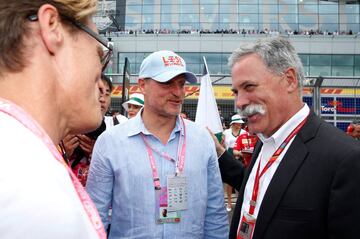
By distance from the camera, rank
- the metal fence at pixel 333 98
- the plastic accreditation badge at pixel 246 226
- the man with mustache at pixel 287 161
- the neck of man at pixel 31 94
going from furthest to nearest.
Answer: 1. the metal fence at pixel 333 98
2. the plastic accreditation badge at pixel 246 226
3. the man with mustache at pixel 287 161
4. the neck of man at pixel 31 94

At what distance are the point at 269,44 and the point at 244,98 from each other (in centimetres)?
36

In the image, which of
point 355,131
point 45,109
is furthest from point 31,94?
point 355,131

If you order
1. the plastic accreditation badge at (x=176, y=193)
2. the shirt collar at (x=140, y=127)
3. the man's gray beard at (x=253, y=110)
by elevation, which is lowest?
the plastic accreditation badge at (x=176, y=193)

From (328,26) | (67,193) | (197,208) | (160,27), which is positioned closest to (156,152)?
(197,208)

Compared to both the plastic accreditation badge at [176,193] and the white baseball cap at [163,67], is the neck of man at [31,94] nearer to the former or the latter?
the plastic accreditation badge at [176,193]

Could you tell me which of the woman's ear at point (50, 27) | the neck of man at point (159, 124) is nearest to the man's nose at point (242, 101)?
the neck of man at point (159, 124)

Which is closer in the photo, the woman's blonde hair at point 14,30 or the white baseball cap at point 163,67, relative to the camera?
the woman's blonde hair at point 14,30

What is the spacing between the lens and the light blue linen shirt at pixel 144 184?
85.5 inches

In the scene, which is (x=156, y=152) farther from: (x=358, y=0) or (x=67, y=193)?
(x=358, y=0)

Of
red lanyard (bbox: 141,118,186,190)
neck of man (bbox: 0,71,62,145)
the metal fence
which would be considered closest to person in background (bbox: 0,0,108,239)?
neck of man (bbox: 0,71,62,145)

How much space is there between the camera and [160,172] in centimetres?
226

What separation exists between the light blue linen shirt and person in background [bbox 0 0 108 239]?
1229 millimetres

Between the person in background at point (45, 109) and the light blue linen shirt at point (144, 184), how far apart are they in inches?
48.4

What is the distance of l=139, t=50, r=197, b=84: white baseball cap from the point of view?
2457 mm
